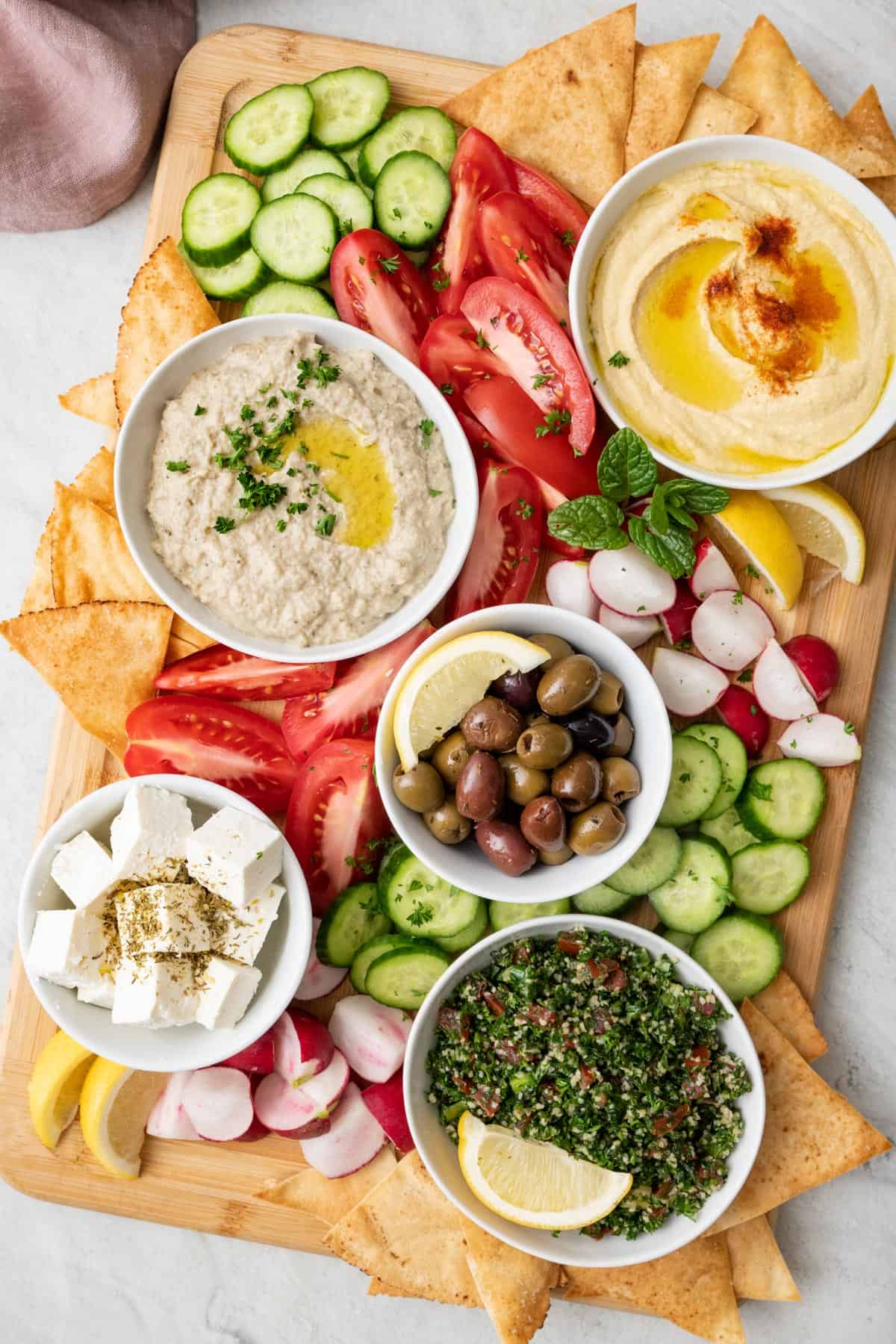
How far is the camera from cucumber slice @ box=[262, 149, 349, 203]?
3.44m

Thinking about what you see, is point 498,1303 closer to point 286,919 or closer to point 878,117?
point 286,919

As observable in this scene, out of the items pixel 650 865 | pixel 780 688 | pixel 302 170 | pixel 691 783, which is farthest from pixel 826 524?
pixel 302 170

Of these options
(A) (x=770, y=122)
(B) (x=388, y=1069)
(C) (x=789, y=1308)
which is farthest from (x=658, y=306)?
(C) (x=789, y=1308)

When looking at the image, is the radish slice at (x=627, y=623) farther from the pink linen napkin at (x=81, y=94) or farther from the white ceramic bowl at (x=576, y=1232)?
the pink linen napkin at (x=81, y=94)

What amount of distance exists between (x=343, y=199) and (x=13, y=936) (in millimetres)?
2640

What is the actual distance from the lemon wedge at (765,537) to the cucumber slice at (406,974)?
1471mm

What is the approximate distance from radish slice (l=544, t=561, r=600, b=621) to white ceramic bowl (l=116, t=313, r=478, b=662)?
375mm

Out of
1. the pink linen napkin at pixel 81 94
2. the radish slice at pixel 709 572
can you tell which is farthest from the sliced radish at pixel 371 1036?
the pink linen napkin at pixel 81 94

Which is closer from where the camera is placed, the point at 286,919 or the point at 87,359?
the point at 286,919

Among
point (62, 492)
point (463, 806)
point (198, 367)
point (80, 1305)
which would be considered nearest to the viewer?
point (463, 806)

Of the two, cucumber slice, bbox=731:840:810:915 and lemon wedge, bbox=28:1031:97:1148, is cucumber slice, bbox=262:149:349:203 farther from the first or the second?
lemon wedge, bbox=28:1031:97:1148

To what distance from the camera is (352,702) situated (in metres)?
3.37

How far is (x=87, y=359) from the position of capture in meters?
3.87

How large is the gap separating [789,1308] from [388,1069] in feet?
5.12
